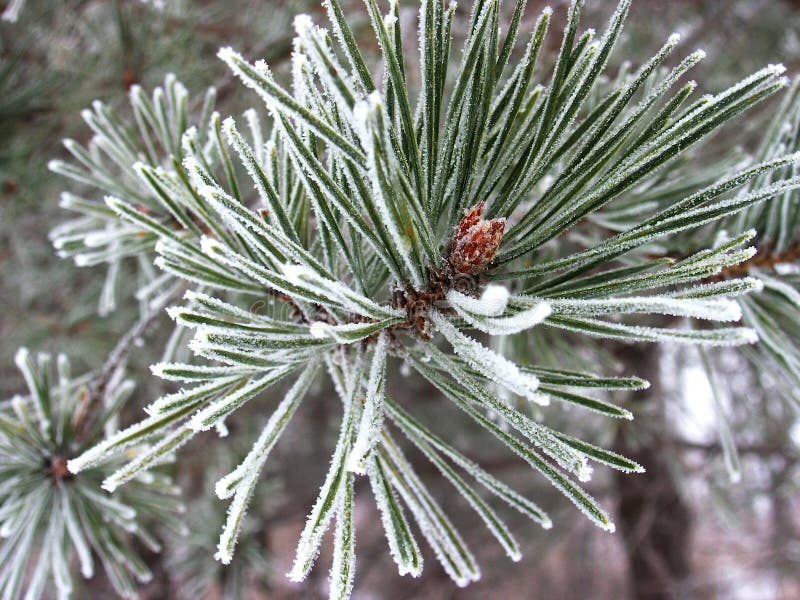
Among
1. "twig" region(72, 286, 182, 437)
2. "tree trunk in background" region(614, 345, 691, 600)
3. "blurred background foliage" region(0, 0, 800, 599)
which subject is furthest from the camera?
"tree trunk in background" region(614, 345, 691, 600)

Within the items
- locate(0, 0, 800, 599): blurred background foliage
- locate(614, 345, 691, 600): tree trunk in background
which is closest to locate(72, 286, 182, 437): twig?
locate(0, 0, 800, 599): blurred background foliage

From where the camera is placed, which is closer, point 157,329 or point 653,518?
point 157,329

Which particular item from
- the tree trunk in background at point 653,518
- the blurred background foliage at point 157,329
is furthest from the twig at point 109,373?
the tree trunk in background at point 653,518

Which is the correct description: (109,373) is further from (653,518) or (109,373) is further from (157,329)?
(653,518)

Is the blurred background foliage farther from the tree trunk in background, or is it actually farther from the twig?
the twig

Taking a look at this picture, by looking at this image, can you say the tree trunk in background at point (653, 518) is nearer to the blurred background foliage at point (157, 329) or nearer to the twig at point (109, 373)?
the blurred background foliage at point (157, 329)

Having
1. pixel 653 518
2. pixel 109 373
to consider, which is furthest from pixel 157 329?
pixel 653 518

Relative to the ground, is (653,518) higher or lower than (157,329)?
lower
